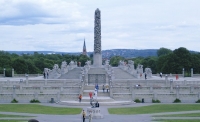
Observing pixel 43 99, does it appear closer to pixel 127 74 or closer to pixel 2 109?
pixel 2 109

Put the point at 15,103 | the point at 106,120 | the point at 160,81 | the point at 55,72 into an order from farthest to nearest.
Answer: the point at 55,72 < the point at 160,81 < the point at 15,103 < the point at 106,120

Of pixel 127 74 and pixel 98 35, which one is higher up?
pixel 98 35

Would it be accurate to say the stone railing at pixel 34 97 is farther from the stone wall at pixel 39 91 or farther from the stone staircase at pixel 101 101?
the stone staircase at pixel 101 101

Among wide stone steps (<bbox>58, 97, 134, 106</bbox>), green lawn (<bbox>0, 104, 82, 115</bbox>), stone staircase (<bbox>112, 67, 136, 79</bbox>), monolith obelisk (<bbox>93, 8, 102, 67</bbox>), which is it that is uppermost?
monolith obelisk (<bbox>93, 8, 102, 67</bbox>)

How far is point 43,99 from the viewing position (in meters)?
42.6

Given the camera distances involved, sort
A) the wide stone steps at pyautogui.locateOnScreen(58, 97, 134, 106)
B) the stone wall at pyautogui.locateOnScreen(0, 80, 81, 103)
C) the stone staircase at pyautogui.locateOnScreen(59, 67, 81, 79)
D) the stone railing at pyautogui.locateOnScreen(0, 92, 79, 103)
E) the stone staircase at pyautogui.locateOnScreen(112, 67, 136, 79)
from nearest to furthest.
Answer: the wide stone steps at pyautogui.locateOnScreen(58, 97, 134, 106) → the stone railing at pyautogui.locateOnScreen(0, 92, 79, 103) → the stone wall at pyautogui.locateOnScreen(0, 80, 81, 103) → the stone staircase at pyautogui.locateOnScreen(112, 67, 136, 79) → the stone staircase at pyautogui.locateOnScreen(59, 67, 81, 79)

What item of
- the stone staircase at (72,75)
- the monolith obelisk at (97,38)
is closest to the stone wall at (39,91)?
the stone staircase at (72,75)

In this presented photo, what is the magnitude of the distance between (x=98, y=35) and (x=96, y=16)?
3.47m

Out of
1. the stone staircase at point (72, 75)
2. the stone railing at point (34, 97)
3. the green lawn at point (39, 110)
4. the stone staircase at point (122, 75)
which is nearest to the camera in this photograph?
the green lawn at point (39, 110)

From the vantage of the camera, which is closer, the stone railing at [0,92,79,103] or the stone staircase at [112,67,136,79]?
the stone railing at [0,92,79,103]

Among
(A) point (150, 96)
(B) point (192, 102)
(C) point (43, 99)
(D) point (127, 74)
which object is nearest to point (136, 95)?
(A) point (150, 96)

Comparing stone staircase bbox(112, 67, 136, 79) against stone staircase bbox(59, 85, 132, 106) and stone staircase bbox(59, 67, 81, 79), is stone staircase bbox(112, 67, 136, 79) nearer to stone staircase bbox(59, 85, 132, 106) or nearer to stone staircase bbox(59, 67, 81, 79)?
stone staircase bbox(59, 67, 81, 79)

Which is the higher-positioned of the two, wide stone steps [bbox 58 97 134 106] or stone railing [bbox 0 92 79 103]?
stone railing [bbox 0 92 79 103]

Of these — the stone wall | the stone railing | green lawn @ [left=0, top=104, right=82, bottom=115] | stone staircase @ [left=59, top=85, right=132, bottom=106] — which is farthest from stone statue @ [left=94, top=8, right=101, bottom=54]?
green lawn @ [left=0, top=104, right=82, bottom=115]
